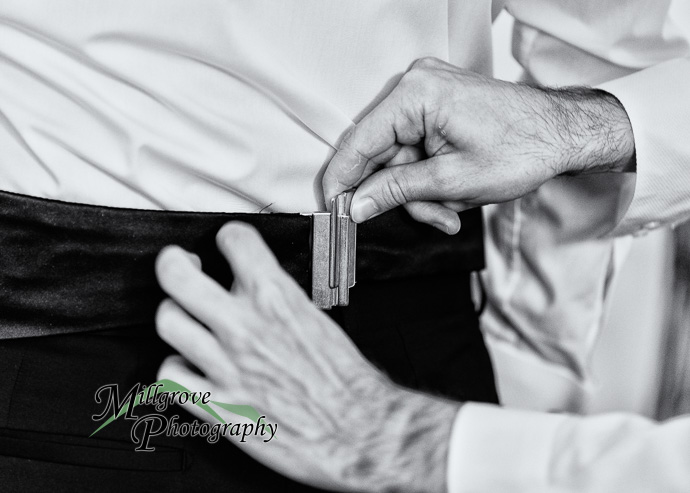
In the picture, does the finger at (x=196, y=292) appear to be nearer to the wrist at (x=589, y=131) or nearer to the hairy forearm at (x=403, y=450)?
the hairy forearm at (x=403, y=450)

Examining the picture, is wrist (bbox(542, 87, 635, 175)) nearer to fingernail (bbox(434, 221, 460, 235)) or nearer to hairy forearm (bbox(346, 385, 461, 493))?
fingernail (bbox(434, 221, 460, 235))

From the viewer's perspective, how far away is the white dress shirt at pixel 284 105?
0.69 m

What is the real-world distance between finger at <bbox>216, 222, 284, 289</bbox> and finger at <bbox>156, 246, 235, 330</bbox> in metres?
0.03

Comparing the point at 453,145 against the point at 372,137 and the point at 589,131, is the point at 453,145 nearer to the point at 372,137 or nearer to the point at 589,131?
the point at 372,137

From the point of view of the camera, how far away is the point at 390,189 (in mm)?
807

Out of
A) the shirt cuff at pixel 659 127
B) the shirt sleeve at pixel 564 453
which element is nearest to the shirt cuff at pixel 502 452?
the shirt sleeve at pixel 564 453

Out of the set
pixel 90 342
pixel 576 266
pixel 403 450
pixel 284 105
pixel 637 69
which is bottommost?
pixel 403 450

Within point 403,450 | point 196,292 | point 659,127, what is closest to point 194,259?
point 196,292

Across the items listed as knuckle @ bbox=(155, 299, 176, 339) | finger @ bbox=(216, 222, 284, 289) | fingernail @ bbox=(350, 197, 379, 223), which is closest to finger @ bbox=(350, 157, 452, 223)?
fingernail @ bbox=(350, 197, 379, 223)

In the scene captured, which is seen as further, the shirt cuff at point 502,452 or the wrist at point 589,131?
the wrist at point 589,131

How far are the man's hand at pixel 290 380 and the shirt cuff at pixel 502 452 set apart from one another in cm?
2

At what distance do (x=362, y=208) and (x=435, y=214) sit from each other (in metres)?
0.11

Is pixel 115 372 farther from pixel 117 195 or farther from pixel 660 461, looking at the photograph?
pixel 660 461

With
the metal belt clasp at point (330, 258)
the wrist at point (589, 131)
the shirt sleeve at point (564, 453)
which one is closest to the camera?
the shirt sleeve at point (564, 453)
